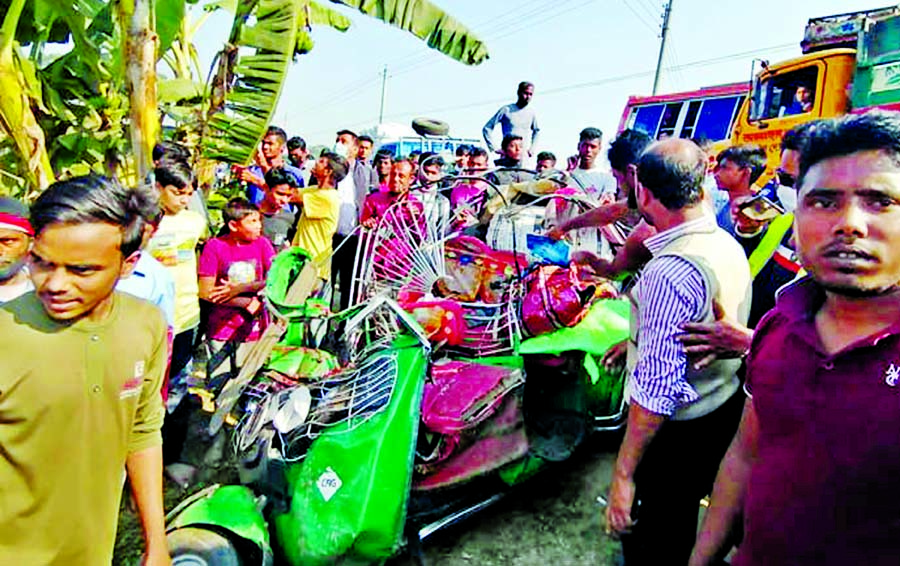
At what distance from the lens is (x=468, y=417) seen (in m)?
2.38

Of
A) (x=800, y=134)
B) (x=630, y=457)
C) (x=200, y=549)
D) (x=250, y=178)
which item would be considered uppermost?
(x=250, y=178)

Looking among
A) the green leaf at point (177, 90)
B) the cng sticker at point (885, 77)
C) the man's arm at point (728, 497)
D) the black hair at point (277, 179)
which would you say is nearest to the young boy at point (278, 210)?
the black hair at point (277, 179)

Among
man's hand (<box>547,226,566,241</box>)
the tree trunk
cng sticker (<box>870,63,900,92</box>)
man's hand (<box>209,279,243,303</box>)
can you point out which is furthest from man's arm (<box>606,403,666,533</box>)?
cng sticker (<box>870,63,900,92</box>)

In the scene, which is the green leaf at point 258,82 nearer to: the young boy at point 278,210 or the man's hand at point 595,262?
the young boy at point 278,210

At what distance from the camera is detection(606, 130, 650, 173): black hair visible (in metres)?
2.36

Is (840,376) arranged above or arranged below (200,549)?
above

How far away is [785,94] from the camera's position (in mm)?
9141

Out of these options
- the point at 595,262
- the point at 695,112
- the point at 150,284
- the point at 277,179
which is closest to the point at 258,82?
the point at 277,179

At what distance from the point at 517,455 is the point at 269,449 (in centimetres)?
103

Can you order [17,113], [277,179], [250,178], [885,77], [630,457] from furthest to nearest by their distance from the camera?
[885,77], [250,178], [277,179], [17,113], [630,457]

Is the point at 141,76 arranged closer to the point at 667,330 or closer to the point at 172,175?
the point at 172,175

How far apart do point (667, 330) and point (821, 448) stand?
2.11 feet

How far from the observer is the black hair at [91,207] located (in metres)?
1.34

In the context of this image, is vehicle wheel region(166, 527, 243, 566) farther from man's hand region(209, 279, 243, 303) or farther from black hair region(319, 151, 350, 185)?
black hair region(319, 151, 350, 185)
